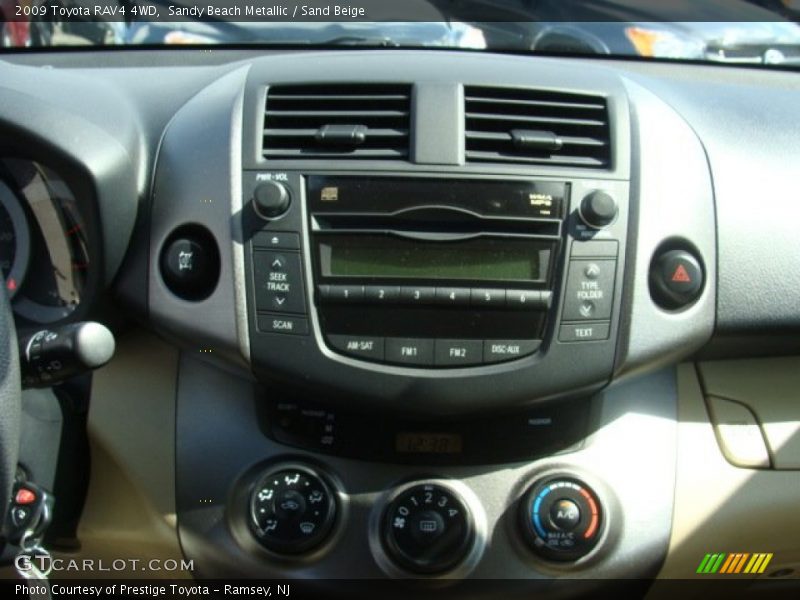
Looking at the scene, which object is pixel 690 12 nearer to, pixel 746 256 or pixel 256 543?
pixel 746 256

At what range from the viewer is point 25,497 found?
1.86 m

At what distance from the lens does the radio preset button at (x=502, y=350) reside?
1948 millimetres

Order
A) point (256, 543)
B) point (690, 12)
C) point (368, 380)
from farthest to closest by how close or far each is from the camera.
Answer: point (690, 12) → point (256, 543) → point (368, 380)

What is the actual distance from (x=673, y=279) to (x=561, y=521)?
55 centimetres

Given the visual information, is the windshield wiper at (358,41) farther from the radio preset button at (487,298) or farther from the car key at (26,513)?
the car key at (26,513)

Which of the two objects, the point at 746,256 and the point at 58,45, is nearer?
the point at 746,256

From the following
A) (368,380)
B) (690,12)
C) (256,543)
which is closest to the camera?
(368,380)

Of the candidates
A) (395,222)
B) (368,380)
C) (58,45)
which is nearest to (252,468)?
(368,380)

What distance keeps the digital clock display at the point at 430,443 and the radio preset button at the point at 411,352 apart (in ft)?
0.77

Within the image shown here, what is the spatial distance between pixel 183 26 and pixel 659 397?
1.59 metres

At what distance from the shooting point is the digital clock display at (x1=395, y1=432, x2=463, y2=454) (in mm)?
2107

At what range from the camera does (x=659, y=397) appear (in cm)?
219

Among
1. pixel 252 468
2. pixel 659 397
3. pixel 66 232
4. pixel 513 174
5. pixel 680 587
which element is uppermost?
pixel 513 174

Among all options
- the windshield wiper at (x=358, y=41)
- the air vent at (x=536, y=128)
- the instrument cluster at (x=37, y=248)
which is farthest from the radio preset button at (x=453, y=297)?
the windshield wiper at (x=358, y=41)
